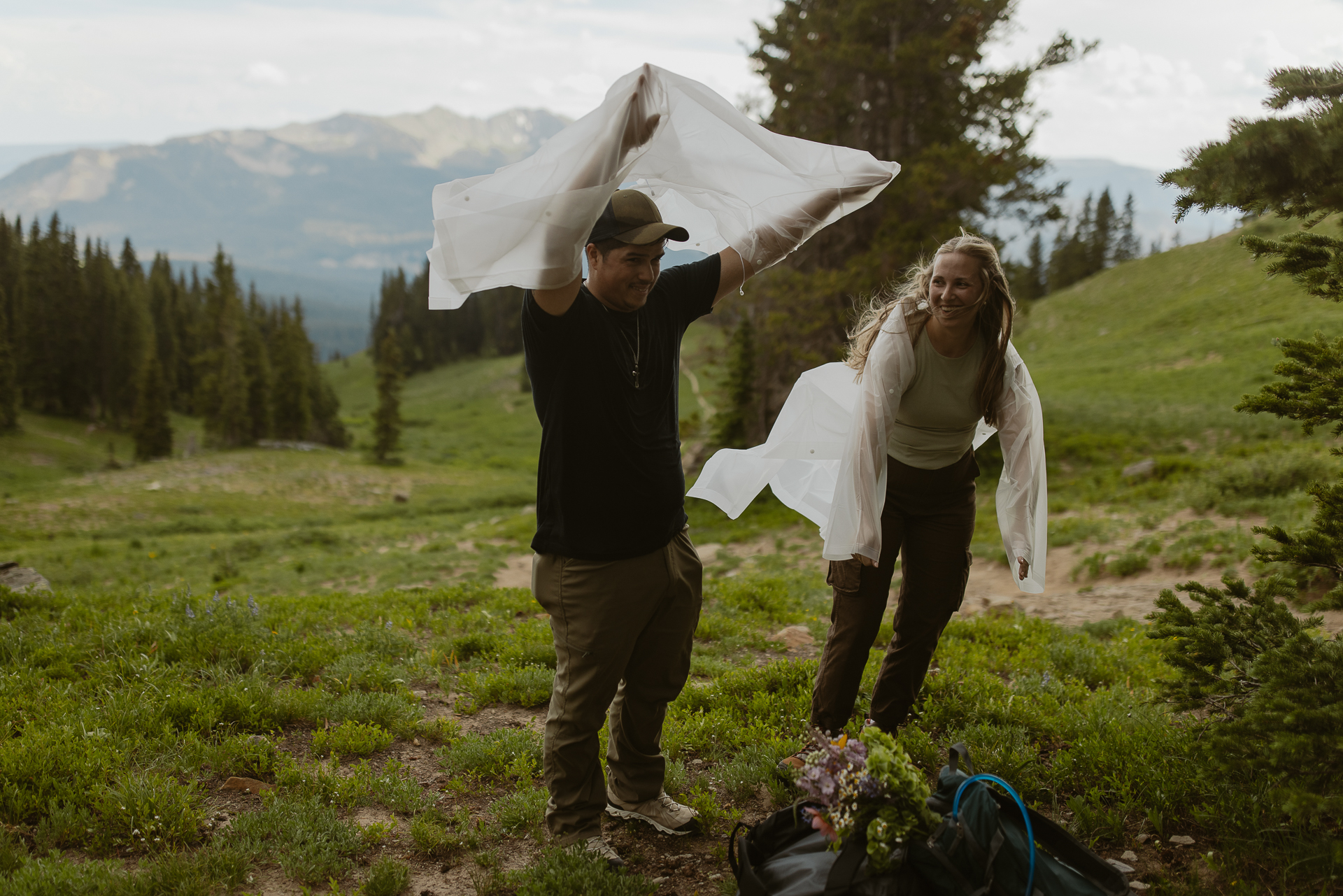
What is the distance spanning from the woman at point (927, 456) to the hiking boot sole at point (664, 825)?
3.30 feet

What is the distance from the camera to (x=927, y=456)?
391 cm

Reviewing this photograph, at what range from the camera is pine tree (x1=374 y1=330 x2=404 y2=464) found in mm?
47125

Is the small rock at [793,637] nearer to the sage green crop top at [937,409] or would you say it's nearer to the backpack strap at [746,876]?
the sage green crop top at [937,409]

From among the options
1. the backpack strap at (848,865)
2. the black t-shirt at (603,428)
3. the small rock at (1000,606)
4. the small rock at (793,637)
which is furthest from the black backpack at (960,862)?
the small rock at (1000,606)

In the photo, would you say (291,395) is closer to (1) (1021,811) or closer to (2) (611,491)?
(2) (611,491)

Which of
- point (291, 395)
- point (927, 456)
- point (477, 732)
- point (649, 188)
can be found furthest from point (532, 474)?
point (927, 456)

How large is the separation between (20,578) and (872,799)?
9131mm

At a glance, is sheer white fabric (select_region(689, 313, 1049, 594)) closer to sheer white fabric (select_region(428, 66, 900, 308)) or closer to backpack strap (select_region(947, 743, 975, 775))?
sheer white fabric (select_region(428, 66, 900, 308))

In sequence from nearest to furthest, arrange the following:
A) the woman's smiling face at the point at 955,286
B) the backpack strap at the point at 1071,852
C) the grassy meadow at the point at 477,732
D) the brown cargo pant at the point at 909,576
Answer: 1. the backpack strap at the point at 1071,852
2. the grassy meadow at the point at 477,732
3. the woman's smiling face at the point at 955,286
4. the brown cargo pant at the point at 909,576

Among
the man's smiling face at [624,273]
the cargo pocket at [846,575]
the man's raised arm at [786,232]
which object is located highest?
the man's raised arm at [786,232]

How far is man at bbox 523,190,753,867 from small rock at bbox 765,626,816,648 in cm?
350

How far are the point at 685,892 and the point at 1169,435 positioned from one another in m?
18.3

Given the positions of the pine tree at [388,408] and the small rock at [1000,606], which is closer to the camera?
the small rock at [1000,606]

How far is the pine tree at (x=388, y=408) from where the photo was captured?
155 ft
